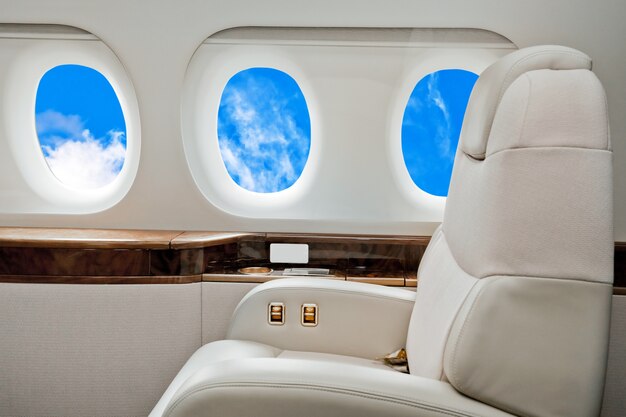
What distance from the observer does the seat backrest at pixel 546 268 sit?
1.20m

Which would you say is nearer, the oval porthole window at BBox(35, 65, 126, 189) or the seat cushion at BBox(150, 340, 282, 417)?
the seat cushion at BBox(150, 340, 282, 417)

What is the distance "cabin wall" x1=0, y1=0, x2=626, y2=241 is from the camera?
2.61 metres

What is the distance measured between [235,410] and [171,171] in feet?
6.16

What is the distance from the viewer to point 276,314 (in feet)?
6.95

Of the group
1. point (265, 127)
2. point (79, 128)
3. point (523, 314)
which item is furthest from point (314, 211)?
point (523, 314)

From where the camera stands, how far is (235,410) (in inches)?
46.3

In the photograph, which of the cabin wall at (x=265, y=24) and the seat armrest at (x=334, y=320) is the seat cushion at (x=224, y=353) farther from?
the cabin wall at (x=265, y=24)

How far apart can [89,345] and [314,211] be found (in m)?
1.21

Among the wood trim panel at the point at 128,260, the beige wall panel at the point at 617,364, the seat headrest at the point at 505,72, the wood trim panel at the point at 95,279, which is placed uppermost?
the seat headrest at the point at 505,72

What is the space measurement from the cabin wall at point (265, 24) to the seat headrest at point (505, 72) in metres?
1.24

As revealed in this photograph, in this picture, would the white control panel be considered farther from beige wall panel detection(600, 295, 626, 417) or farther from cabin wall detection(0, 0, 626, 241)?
beige wall panel detection(600, 295, 626, 417)

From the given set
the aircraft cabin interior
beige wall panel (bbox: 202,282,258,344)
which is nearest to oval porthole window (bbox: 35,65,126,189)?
the aircraft cabin interior

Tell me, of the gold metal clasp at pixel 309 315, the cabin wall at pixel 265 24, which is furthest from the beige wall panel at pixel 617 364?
the gold metal clasp at pixel 309 315

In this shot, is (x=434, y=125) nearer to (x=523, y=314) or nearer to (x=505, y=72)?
(x=505, y=72)
